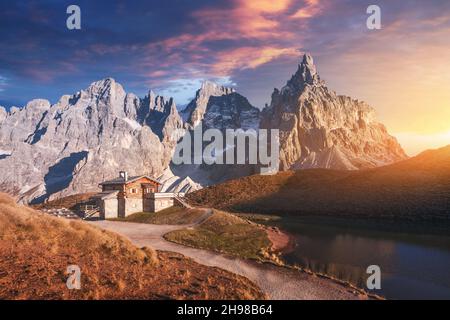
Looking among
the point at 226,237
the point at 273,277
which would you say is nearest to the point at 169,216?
the point at 226,237

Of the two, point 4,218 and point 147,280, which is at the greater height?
point 4,218

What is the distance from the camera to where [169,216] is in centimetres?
5878

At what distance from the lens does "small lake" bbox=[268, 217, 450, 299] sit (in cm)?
2834

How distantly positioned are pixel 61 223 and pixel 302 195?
248 feet

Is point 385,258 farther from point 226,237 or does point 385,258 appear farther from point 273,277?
point 226,237

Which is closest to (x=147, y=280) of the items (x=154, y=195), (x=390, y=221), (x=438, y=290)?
(x=438, y=290)

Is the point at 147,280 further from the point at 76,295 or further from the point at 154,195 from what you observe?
the point at 154,195

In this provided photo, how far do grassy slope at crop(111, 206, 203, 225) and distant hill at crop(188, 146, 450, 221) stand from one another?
37.6 m

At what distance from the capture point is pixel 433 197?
242ft

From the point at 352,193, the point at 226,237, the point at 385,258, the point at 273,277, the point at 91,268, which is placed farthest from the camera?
the point at 352,193

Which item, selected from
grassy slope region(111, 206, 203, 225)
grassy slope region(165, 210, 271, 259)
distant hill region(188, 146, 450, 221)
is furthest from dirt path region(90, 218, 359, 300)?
distant hill region(188, 146, 450, 221)

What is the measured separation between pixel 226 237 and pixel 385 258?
18.8 metres

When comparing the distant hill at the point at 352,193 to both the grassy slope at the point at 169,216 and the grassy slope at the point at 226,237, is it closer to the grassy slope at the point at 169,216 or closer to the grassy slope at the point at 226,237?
the grassy slope at the point at 226,237

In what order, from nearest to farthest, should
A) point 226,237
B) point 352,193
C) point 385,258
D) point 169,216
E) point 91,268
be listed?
point 91,268 < point 385,258 < point 226,237 < point 169,216 < point 352,193
